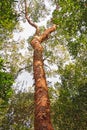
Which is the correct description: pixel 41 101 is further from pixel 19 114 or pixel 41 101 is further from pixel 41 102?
pixel 19 114

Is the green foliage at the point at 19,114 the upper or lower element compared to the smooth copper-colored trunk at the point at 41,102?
upper

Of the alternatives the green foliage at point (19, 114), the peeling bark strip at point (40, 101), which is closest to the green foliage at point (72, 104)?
the green foliage at point (19, 114)

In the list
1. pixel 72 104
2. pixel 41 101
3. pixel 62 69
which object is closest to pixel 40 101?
pixel 41 101

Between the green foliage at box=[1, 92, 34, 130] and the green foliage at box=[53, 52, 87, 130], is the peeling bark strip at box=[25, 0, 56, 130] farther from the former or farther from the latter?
the green foliage at box=[1, 92, 34, 130]

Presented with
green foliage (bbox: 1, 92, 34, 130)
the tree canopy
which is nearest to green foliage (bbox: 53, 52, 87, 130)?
the tree canopy

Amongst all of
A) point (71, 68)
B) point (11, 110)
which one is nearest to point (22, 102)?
point (11, 110)

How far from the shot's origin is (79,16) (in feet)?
30.3

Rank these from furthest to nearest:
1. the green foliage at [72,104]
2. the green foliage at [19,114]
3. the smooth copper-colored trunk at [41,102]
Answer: the green foliage at [19,114] < the green foliage at [72,104] < the smooth copper-colored trunk at [41,102]

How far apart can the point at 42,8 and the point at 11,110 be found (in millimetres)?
10500

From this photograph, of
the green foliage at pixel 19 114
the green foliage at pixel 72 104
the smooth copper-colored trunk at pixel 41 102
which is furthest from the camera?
the green foliage at pixel 19 114

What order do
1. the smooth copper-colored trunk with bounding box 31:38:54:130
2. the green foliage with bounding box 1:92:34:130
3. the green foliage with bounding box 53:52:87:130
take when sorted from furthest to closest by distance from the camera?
1. the green foliage with bounding box 1:92:34:130
2. the green foliage with bounding box 53:52:87:130
3. the smooth copper-colored trunk with bounding box 31:38:54:130

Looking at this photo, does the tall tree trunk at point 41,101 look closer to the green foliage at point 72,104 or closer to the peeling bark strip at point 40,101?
the peeling bark strip at point 40,101

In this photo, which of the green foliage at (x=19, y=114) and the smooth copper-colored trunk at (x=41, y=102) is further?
the green foliage at (x=19, y=114)

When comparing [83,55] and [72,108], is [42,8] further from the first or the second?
[72,108]
